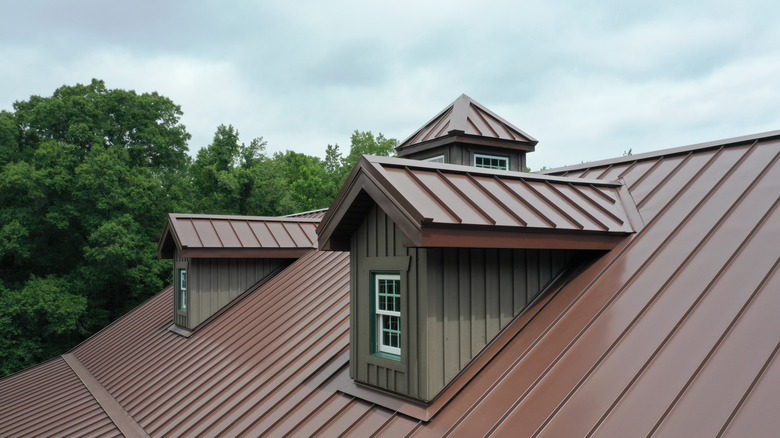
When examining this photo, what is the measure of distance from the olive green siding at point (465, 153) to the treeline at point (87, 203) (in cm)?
2181

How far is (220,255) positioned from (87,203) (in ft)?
68.2

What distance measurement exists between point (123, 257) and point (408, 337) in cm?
2698

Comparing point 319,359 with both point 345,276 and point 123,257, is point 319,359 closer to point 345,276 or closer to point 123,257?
point 345,276

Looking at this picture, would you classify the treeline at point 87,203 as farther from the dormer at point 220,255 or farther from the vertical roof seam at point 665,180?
the vertical roof seam at point 665,180

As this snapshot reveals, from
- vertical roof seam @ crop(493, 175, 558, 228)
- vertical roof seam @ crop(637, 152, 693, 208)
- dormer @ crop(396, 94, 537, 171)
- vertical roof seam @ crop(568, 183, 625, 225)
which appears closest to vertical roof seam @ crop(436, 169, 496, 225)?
vertical roof seam @ crop(493, 175, 558, 228)

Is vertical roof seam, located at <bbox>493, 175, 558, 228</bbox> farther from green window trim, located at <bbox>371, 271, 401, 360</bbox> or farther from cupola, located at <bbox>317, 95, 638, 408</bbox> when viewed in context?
green window trim, located at <bbox>371, 271, 401, 360</bbox>

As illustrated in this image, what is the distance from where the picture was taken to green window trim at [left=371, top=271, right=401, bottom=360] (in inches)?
227

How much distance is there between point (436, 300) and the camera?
5.12 meters

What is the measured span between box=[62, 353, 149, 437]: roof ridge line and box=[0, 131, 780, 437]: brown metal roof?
0.52 ft

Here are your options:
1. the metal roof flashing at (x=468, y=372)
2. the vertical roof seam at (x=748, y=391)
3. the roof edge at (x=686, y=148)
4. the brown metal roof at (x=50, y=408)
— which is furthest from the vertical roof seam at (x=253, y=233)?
the vertical roof seam at (x=748, y=391)

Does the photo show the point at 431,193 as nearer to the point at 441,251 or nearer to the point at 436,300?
the point at 441,251

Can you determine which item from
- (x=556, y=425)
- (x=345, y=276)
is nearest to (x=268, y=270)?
(x=345, y=276)

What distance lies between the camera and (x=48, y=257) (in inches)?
1177

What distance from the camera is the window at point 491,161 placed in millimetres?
12062
